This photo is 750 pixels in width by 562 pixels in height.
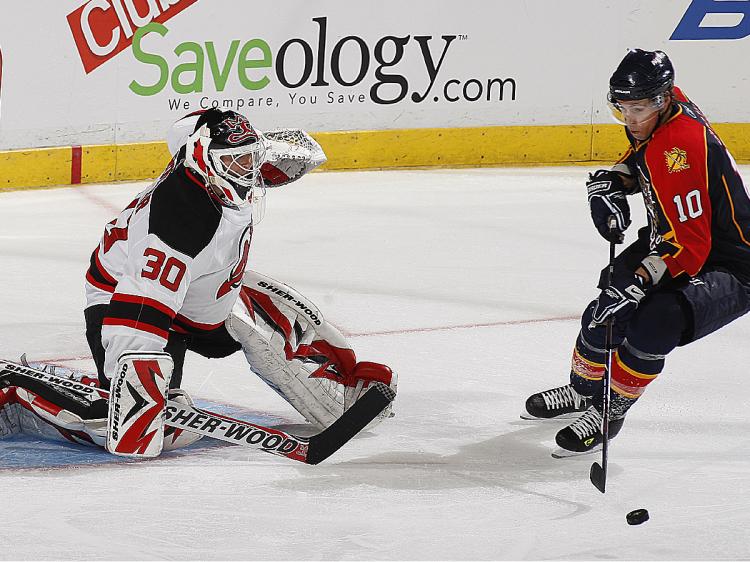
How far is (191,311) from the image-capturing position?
300cm

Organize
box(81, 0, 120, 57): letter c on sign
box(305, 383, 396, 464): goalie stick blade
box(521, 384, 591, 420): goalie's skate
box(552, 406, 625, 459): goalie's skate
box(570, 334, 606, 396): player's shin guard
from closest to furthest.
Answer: box(305, 383, 396, 464): goalie stick blade
box(552, 406, 625, 459): goalie's skate
box(570, 334, 606, 396): player's shin guard
box(521, 384, 591, 420): goalie's skate
box(81, 0, 120, 57): letter c on sign

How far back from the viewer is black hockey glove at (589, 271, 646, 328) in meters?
2.94

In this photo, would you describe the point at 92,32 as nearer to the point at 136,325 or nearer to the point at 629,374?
the point at 136,325

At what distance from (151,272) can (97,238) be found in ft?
8.89

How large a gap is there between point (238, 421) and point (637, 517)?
873mm

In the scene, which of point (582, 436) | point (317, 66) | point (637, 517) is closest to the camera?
point (637, 517)

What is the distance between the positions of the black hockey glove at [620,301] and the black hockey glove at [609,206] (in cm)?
11

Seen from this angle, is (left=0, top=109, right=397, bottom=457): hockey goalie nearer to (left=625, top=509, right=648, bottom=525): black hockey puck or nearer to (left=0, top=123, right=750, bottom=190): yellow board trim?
(left=625, top=509, right=648, bottom=525): black hockey puck

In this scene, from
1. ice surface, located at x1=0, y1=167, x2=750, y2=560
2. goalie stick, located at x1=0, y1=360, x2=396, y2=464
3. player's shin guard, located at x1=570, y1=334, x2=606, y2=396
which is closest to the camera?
ice surface, located at x1=0, y1=167, x2=750, y2=560

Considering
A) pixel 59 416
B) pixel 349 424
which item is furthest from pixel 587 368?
pixel 59 416

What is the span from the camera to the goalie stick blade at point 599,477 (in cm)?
285

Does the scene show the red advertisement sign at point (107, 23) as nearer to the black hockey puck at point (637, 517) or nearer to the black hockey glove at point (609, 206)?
the black hockey glove at point (609, 206)

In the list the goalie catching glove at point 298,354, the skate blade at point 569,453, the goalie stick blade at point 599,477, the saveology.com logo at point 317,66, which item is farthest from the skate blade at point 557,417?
the saveology.com logo at point 317,66

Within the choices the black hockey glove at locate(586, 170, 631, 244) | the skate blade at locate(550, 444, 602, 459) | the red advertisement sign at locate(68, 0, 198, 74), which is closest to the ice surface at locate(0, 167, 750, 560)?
the skate blade at locate(550, 444, 602, 459)
